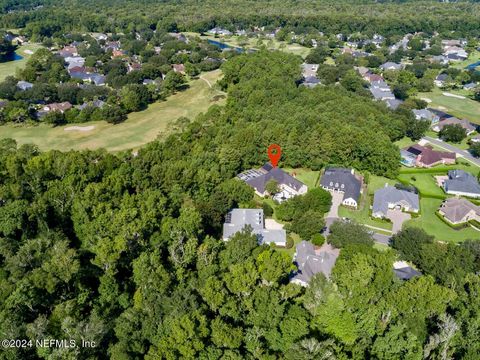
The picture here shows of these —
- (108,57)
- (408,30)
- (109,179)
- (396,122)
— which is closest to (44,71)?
(108,57)

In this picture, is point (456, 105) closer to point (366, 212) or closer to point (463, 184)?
point (463, 184)

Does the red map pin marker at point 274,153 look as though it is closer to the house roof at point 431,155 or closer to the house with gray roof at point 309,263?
the house with gray roof at point 309,263

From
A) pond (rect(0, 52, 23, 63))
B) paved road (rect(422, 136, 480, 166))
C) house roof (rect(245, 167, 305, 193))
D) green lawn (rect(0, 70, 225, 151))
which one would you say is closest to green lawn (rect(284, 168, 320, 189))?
house roof (rect(245, 167, 305, 193))

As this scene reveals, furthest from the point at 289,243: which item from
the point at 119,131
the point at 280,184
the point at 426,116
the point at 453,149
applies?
the point at 426,116

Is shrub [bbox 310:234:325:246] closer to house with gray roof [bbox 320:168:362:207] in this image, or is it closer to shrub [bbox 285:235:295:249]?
shrub [bbox 285:235:295:249]

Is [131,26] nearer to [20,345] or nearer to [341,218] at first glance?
[341,218]
